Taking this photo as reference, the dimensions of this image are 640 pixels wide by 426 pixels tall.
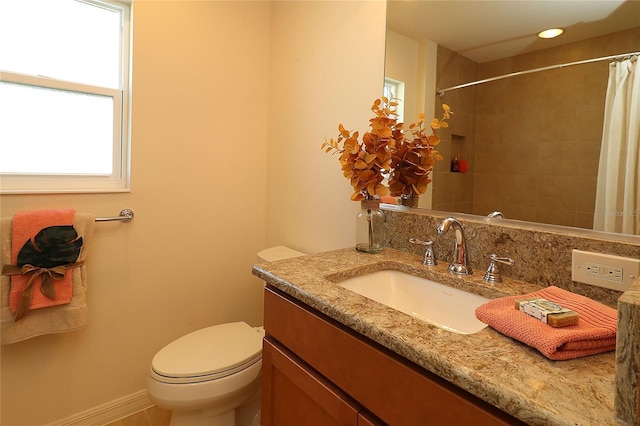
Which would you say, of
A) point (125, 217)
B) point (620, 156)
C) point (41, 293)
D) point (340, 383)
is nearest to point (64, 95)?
point (125, 217)

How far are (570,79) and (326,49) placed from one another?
3.54 ft

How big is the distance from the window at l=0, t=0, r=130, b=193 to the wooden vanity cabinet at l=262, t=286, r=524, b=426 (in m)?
1.16

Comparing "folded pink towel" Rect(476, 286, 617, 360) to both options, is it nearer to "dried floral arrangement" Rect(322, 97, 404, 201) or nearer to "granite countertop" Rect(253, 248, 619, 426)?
"granite countertop" Rect(253, 248, 619, 426)

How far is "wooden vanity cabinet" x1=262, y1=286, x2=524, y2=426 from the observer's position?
0.58 m

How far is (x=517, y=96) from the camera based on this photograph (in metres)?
1.06

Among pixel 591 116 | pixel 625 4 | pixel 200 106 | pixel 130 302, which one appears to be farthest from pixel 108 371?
pixel 625 4

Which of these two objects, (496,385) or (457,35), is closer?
(496,385)

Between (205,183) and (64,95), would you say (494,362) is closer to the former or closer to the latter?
(205,183)

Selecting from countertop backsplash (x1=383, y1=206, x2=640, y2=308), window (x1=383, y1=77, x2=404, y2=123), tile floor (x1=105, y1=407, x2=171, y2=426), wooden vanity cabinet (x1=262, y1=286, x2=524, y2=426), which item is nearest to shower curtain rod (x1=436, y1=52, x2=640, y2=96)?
window (x1=383, y1=77, x2=404, y2=123)

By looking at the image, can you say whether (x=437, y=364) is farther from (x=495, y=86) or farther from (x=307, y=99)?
(x=307, y=99)

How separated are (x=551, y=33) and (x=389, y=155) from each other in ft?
1.84

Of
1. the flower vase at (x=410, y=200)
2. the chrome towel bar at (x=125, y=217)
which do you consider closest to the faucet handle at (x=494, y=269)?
the flower vase at (x=410, y=200)

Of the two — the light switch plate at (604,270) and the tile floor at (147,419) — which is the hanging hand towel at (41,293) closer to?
the tile floor at (147,419)

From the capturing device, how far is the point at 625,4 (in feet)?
2.84
